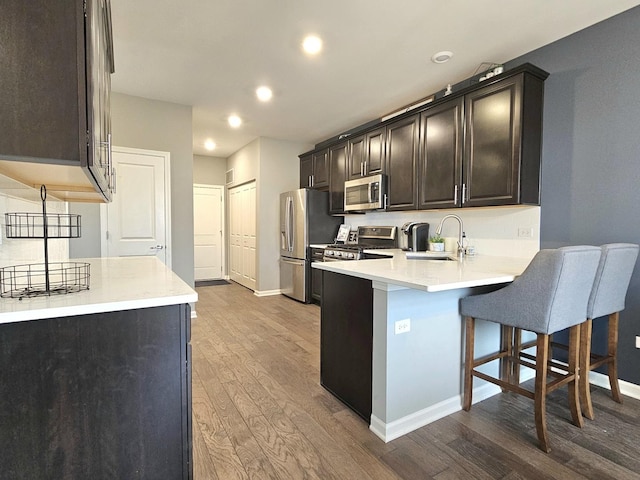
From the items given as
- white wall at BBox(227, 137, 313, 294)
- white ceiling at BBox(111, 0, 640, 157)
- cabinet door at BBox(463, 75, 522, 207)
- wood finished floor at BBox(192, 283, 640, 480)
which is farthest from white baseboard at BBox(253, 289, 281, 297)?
cabinet door at BBox(463, 75, 522, 207)

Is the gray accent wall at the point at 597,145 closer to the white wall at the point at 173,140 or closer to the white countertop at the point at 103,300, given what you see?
the white countertop at the point at 103,300

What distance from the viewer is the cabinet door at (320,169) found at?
16.6 ft

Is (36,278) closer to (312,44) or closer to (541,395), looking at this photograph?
(312,44)

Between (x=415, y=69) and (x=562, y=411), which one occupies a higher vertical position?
(x=415, y=69)

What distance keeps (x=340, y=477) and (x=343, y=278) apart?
106 centimetres

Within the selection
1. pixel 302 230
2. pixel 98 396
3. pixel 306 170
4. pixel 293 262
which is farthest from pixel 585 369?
pixel 306 170

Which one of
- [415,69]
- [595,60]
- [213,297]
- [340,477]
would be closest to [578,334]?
[340,477]

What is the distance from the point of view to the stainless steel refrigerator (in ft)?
16.6

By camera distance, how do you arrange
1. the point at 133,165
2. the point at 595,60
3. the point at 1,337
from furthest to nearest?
the point at 133,165
the point at 595,60
the point at 1,337

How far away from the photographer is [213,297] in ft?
18.0

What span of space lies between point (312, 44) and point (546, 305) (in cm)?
251

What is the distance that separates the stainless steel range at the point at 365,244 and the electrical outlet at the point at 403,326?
210 cm

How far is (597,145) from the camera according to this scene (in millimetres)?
2439

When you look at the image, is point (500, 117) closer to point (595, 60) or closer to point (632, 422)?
point (595, 60)
